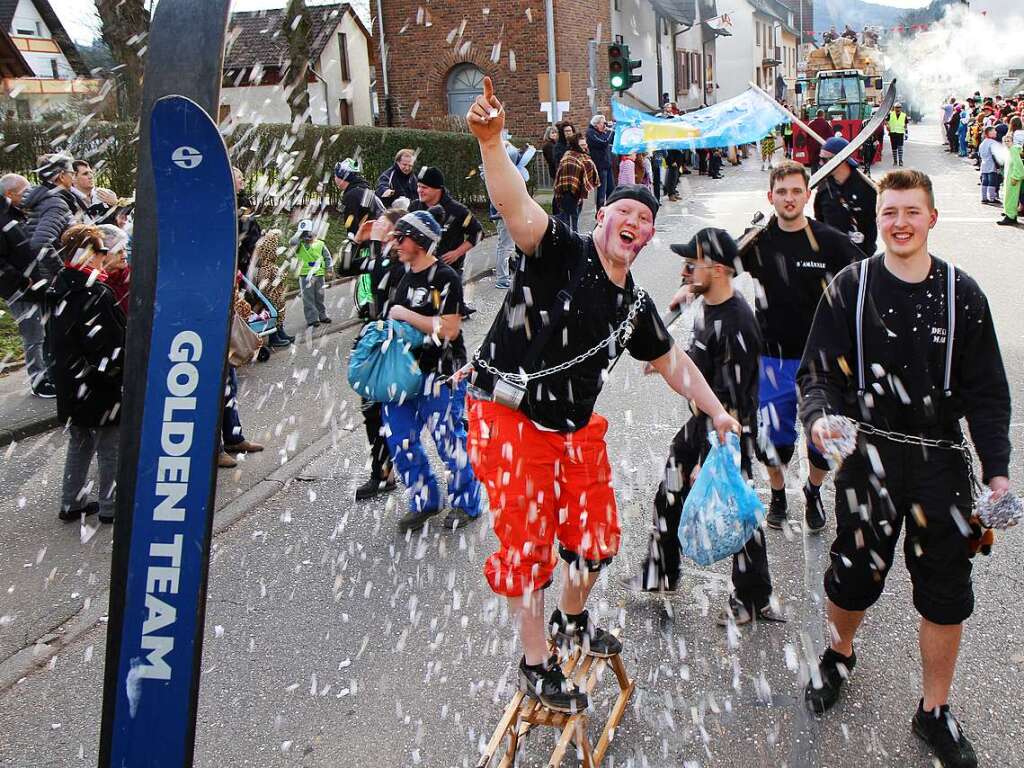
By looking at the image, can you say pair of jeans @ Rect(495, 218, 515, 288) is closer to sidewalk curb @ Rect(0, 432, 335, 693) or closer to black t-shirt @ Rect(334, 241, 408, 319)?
black t-shirt @ Rect(334, 241, 408, 319)

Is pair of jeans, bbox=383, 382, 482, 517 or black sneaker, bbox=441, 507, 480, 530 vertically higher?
pair of jeans, bbox=383, 382, 482, 517

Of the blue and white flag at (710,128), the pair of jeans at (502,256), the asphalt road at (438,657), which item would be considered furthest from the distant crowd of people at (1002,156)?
the asphalt road at (438,657)

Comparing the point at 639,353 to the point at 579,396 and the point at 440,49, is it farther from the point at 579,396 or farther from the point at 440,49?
the point at 440,49

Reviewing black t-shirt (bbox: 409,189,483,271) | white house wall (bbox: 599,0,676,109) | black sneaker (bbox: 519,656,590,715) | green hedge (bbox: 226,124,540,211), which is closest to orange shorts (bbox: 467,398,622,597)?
black sneaker (bbox: 519,656,590,715)

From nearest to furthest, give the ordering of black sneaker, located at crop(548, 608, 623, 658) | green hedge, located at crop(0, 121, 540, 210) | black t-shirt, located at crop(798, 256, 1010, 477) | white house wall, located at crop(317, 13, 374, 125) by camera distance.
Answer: black t-shirt, located at crop(798, 256, 1010, 477)
black sneaker, located at crop(548, 608, 623, 658)
green hedge, located at crop(0, 121, 540, 210)
white house wall, located at crop(317, 13, 374, 125)

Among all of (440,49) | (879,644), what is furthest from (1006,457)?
(440,49)

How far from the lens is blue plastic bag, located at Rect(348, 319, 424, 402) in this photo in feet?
17.6

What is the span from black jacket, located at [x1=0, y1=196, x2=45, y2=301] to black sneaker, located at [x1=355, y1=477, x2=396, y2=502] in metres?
4.26

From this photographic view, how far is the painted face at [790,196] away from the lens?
197 inches

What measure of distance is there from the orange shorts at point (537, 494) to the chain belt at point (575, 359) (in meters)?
0.12

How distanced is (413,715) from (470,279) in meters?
11.0

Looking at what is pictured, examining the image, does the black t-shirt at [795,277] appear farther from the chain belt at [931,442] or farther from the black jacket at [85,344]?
the black jacket at [85,344]

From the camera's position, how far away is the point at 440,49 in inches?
1145

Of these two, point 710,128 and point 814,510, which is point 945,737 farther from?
point 710,128
